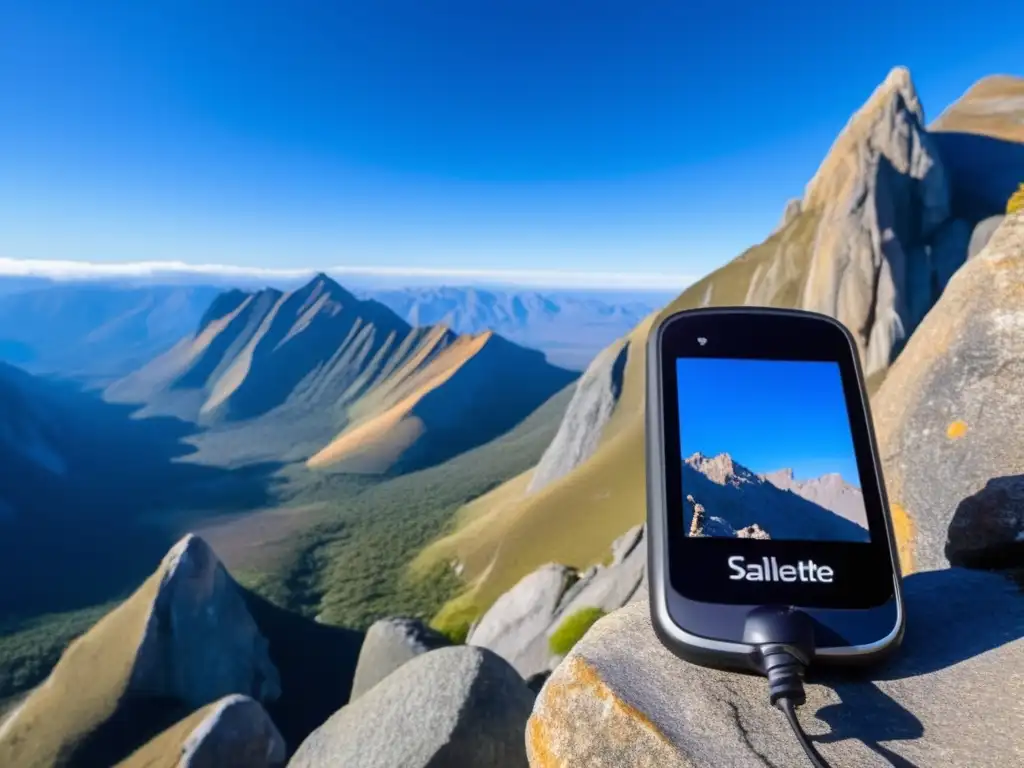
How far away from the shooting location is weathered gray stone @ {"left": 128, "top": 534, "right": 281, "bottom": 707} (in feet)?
127

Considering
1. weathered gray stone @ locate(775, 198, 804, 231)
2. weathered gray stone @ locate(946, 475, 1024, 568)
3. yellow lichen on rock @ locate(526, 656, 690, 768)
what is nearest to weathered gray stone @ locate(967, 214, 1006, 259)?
weathered gray stone @ locate(775, 198, 804, 231)

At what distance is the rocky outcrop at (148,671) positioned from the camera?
33531 millimetres

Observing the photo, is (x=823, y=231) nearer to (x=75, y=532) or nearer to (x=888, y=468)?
(x=888, y=468)

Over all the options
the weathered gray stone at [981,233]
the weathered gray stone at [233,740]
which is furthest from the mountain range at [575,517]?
the weathered gray stone at [981,233]

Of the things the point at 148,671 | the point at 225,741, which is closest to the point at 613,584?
the point at 225,741

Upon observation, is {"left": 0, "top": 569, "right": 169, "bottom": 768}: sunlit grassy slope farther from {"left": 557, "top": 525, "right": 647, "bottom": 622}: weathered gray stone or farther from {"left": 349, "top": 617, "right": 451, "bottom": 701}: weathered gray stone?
{"left": 557, "top": 525, "right": 647, "bottom": 622}: weathered gray stone

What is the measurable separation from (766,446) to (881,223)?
46.8 metres

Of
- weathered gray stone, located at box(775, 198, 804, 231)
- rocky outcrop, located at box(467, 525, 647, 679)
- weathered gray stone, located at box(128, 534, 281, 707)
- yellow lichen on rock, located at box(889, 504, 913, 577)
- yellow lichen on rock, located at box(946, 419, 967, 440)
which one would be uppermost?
weathered gray stone, located at box(775, 198, 804, 231)

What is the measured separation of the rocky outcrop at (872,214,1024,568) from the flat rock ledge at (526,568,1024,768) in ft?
13.4

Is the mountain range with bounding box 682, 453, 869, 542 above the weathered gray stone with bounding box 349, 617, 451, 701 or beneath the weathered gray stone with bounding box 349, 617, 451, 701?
above

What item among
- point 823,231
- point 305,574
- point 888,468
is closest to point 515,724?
point 888,468

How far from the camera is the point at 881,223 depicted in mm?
42000

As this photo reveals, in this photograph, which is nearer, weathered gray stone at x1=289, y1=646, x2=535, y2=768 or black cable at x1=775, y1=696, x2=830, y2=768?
black cable at x1=775, y1=696, x2=830, y2=768

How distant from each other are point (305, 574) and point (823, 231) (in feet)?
293
